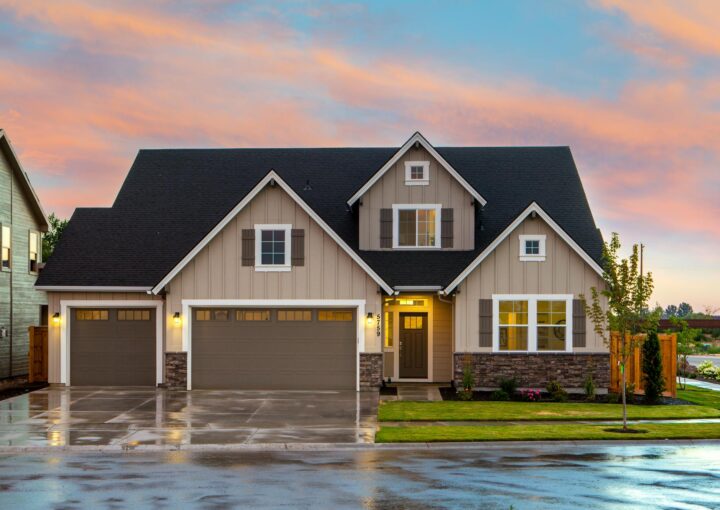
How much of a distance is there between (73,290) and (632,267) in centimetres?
1849

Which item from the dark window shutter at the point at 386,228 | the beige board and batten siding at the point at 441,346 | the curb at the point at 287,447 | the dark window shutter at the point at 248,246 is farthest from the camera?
the dark window shutter at the point at 386,228

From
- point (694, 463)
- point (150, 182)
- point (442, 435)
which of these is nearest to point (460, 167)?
point (150, 182)

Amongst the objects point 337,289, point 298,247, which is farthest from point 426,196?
point 298,247

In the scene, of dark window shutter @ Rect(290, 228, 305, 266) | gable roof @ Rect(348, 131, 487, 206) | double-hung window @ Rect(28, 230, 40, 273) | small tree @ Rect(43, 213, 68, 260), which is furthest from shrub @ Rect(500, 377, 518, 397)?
small tree @ Rect(43, 213, 68, 260)

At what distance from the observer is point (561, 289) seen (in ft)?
89.2

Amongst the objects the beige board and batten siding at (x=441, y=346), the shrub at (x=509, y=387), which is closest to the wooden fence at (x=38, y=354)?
the beige board and batten siding at (x=441, y=346)

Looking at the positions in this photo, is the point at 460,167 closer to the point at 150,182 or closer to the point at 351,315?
the point at 351,315

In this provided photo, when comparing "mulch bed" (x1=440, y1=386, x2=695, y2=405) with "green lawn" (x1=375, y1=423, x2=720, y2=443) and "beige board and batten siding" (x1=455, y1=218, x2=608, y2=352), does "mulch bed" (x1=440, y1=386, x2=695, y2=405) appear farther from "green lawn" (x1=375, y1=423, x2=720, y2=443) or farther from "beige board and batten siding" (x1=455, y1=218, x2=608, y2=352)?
"green lawn" (x1=375, y1=423, x2=720, y2=443)

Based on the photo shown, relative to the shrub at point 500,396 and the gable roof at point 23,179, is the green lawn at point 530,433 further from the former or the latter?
the gable roof at point 23,179

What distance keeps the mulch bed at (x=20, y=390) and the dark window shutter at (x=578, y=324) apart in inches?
709

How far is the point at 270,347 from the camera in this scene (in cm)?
2797

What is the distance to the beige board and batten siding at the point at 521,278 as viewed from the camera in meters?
27.2

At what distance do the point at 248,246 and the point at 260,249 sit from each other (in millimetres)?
406

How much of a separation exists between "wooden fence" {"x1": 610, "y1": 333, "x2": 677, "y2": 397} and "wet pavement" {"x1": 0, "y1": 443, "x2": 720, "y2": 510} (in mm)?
10161
